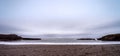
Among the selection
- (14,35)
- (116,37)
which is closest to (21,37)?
(14,35)

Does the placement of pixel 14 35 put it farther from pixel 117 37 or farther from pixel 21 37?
pixel 117 37

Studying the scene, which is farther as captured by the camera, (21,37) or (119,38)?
(21,37)

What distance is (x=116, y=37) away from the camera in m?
70.9

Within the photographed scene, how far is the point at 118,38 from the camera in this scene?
232 feet

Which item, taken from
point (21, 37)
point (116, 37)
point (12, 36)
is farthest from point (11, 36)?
point (116, 37)

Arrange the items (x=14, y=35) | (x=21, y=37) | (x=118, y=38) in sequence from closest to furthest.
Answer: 1. (x=118, y=38)
2. (x=14, y=35)
3. (x=21, y=37)

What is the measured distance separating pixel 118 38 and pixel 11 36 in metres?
43.2

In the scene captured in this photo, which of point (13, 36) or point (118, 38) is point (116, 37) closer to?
point (118, 38)

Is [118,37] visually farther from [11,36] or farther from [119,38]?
[11,36]

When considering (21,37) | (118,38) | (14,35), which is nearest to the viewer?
(118,38)

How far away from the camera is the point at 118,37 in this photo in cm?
7206

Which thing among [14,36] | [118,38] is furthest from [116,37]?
[14,36]

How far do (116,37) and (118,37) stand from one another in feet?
5.29

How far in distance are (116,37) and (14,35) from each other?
42.1 m
